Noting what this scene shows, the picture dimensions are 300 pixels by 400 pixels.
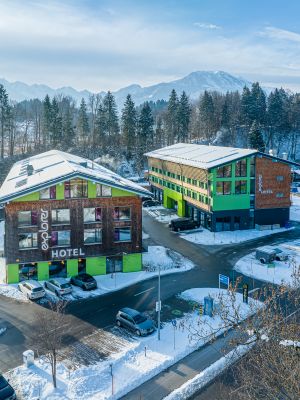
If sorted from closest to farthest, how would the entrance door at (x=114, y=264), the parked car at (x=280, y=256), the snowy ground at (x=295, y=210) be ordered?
the entrance door at (x=114, y=264), the parked car at (x=280, y=256), the snowy ground at (x=295, y=210)

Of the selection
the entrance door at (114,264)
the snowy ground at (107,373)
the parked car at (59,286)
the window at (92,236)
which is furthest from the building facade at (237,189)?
the snowy ground at (107,373)

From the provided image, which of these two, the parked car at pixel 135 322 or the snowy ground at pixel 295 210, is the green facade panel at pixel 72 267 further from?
the snowy ground at pixel 295 210

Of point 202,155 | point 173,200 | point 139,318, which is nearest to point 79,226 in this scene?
point 139,318

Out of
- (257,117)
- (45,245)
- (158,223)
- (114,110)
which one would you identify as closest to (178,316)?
(45,245)

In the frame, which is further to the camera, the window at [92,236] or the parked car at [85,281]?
the window at [92,236]

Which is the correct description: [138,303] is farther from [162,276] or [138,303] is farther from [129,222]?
[129,222]

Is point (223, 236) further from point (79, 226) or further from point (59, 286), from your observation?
point (59, 286)
